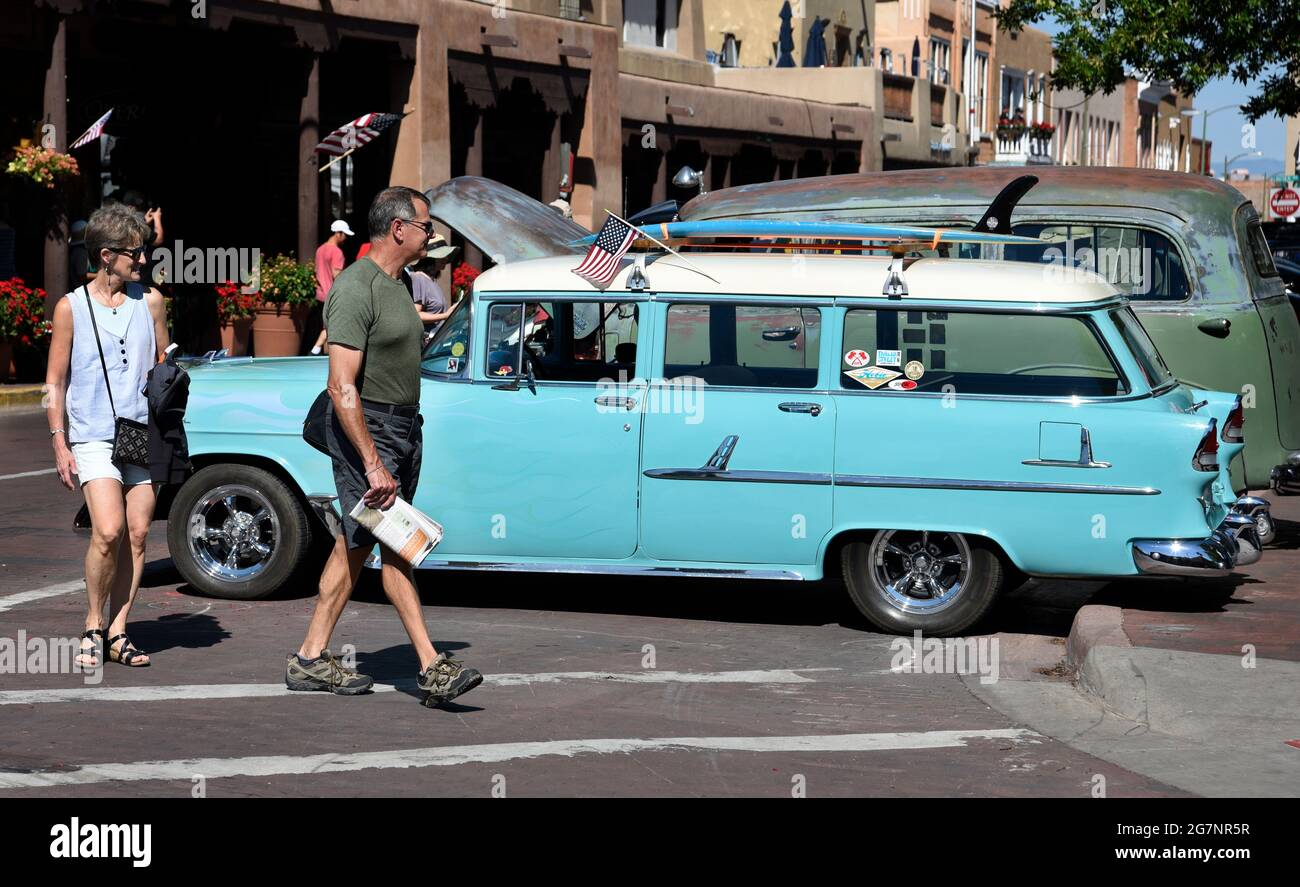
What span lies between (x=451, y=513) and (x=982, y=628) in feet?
8.78

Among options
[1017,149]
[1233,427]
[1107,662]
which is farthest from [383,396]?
[1017,149]

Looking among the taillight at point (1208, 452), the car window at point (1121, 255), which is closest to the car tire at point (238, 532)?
the taillight at point (1208, 452)

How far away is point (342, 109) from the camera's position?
Answer: 2716 centimetres

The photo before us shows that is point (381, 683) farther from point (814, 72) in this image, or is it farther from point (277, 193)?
point (814, 72)

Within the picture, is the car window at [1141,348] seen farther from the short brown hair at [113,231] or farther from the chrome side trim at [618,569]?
the short brown hair at [113,231]

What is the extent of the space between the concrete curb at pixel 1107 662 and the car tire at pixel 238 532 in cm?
391

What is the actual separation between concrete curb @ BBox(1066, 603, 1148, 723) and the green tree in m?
13.5

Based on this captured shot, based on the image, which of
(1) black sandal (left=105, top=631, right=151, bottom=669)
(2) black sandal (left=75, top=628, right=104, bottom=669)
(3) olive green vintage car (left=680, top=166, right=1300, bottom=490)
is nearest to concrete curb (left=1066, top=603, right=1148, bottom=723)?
(3) olive green vintage car (left=680, top=166, right=1300, bottom=490)

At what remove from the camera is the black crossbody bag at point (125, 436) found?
794 centimetres

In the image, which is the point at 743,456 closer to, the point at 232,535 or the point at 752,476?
the point at 752,476

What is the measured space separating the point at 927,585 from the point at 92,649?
393 centimetres

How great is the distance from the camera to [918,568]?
9.17 metres

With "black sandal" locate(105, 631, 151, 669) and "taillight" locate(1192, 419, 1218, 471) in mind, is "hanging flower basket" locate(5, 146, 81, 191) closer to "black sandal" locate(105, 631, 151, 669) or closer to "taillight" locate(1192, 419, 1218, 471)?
"black sandal" locate(105, 631, 151, 669)
